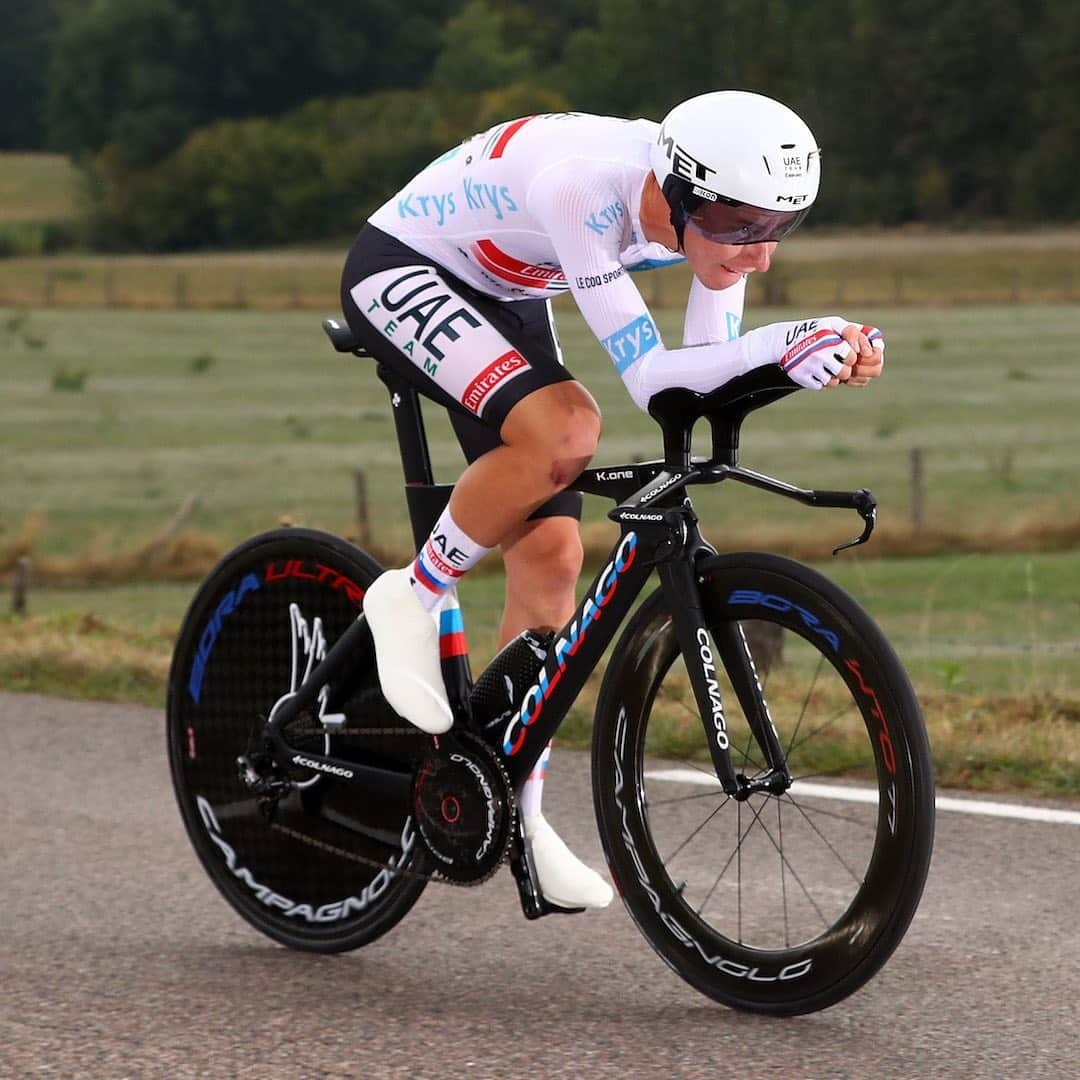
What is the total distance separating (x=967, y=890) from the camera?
4664mm

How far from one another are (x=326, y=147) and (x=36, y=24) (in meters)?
9.99

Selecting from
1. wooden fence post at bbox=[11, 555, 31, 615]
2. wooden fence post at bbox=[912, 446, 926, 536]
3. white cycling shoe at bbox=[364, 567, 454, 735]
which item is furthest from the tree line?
white cycling shoe at bbox=[364, 567, 454, 735]

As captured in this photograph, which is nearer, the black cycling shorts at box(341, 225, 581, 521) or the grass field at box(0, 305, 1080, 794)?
the black cycling shorts at box(341, 225, 581, 521)

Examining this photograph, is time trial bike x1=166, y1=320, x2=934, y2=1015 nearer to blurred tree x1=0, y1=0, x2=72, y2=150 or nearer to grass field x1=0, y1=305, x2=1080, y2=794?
grass field x1=0, y1=305, x2=1080, y2=794

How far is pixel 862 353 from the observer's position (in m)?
3.26

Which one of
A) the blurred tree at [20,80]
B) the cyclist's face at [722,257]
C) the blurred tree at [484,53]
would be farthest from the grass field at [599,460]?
the blurred tree at [484,53]

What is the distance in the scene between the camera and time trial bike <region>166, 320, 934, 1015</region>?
348 cm

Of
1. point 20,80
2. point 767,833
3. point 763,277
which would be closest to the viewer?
point 767,833

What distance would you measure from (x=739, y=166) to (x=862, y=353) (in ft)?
1.44

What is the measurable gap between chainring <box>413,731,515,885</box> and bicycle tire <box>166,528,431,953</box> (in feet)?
0.34

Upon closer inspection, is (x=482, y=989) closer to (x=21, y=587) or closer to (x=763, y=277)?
(x=21, y=587)

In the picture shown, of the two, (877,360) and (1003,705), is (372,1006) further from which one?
(1003,705)

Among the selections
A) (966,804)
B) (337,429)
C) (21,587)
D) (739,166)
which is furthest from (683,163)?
(337,429)

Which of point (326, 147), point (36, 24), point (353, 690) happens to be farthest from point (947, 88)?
point (353, 690)
